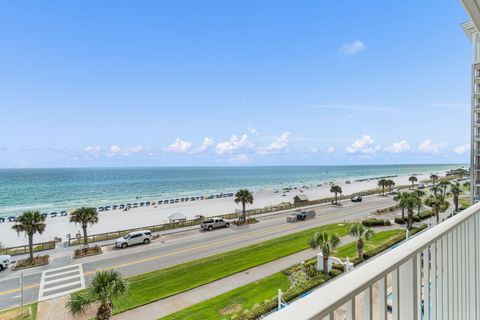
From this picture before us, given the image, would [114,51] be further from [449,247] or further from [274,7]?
[449,247]

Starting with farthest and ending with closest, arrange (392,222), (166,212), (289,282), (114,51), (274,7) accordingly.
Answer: (166,212), (114,51), (274,7), (392,222), (289,282)

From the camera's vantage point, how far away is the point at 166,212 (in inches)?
1553

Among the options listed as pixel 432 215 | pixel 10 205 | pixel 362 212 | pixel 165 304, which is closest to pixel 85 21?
pixel 165 304

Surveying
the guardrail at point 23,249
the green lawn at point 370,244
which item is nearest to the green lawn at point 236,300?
the green lawn at point 370,244

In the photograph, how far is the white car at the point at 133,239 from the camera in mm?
19688

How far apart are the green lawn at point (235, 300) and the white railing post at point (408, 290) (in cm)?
1010

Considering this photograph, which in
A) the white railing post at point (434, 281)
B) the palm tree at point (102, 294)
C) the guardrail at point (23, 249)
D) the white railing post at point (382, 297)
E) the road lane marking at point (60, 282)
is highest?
the white railing post at point (382, 297)

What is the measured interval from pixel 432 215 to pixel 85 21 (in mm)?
38194

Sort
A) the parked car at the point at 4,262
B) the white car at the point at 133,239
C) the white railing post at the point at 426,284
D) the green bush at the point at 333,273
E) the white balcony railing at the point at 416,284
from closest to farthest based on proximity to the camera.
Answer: the white balcony railing at the point at 416,284 → the white railing post at the point at 426,284 → the green bush at the point at 333,273 → the parked car at the point at 4,262 → the white car at the point at 133,239

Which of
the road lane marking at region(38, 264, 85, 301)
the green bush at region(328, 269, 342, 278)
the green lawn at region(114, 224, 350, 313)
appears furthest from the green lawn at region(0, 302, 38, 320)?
the green bush at region(328, 269, 342, 278)

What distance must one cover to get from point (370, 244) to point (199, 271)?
452 inches

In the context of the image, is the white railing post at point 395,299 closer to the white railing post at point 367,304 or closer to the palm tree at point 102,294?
the white railing post at point 367,304

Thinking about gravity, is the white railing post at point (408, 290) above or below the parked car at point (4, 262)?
above

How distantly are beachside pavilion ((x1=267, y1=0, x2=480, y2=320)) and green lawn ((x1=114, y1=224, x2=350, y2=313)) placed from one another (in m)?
11.6
